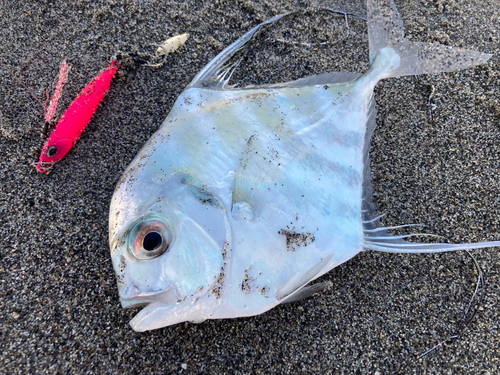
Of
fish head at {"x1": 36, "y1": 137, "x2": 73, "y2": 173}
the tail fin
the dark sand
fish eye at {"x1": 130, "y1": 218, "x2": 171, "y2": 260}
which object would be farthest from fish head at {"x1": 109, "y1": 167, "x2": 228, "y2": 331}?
the tail fin

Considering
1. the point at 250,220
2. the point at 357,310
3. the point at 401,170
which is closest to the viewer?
the point at 250,220

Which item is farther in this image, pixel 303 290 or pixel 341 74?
pixel 341 74

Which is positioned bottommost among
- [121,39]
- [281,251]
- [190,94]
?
[281,251]

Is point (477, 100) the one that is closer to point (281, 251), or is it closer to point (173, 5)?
point (281, 251)

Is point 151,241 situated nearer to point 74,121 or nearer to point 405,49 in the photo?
point 74,121

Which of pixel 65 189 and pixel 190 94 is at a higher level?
pixel 190 94

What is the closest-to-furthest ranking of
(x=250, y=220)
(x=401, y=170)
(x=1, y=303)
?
1. (x=250, y=220)
2. (x=1, y=303)
3. (x=401, y=170)

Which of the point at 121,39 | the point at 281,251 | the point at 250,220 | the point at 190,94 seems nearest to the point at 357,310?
the point at 281,251

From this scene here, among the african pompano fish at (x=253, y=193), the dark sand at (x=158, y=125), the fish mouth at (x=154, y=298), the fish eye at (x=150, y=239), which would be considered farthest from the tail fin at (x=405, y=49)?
the fish mouth at (x=154, y=298)
